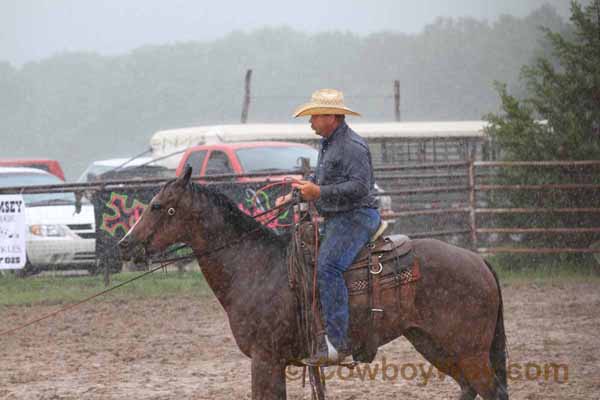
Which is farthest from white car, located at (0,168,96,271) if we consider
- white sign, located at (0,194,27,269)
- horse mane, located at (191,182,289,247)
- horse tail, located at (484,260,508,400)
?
horse tail, located at (484,260,508,400)

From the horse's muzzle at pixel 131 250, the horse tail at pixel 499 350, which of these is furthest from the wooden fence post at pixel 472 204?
the horse's muzzle at pixel 131 250

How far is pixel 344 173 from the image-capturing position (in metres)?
6.04

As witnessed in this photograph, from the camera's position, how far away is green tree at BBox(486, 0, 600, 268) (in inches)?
595

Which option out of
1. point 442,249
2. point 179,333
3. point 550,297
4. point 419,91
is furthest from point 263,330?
point 419,91

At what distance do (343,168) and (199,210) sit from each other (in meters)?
0.99

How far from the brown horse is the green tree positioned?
360 inches

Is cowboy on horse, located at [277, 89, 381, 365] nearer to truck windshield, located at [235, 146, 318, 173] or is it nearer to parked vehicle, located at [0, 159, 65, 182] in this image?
truck windshield, located at [235, 146, 318, 173]

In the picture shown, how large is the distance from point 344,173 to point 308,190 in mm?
271

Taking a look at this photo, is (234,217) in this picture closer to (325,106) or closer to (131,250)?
(131,250)

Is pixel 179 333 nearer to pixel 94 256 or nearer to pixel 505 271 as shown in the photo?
pixel 94 256

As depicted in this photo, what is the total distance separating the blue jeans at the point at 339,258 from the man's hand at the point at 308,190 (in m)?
0.29

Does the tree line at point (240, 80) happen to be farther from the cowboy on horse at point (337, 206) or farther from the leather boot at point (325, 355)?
the leather boot at point (325, 355)

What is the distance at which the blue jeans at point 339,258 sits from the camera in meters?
6.04

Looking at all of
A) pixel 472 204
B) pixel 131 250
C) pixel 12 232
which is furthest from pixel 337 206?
pixel 472 204
